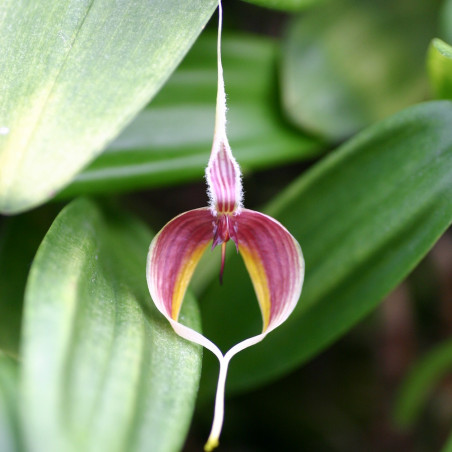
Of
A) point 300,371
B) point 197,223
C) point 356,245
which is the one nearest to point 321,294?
point 356,245

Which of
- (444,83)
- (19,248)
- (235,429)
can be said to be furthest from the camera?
(235,429)

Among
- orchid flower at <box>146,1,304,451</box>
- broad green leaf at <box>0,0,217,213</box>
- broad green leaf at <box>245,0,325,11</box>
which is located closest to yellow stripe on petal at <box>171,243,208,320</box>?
orchid flower at <box>146,1,304,451</box>

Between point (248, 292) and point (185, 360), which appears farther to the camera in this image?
point (248, 292)

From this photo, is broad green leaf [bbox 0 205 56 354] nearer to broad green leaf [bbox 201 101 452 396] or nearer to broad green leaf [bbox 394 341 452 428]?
broad green leaf [bbox 201 101 452 396]

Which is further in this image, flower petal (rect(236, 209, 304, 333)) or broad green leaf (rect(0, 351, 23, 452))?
flower petal (rect(236, 209, 304, 333))

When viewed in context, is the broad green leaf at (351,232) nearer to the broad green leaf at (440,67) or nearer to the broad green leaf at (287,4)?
the broad green leaf at (440,67)

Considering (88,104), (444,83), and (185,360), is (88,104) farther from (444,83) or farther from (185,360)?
(444,83)
